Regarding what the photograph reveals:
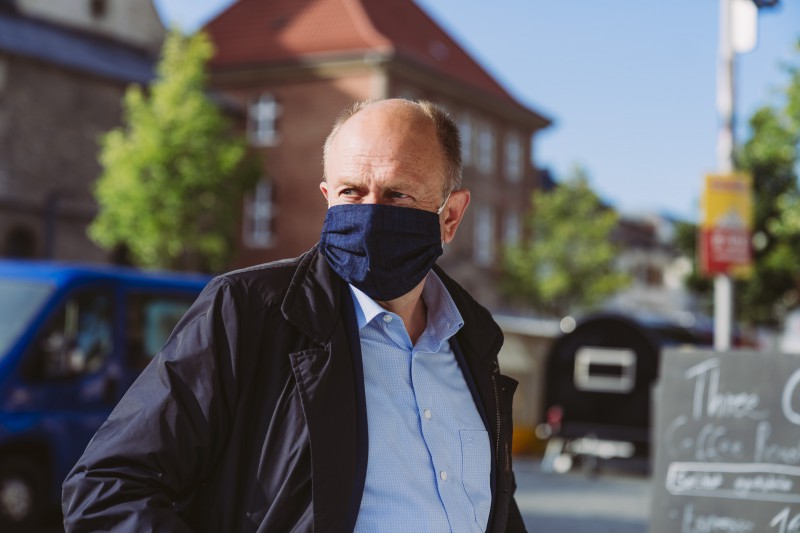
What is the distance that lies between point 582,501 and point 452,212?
41.6ft

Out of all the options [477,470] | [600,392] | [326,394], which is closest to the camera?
[326,394]

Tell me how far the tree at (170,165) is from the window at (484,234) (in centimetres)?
1540

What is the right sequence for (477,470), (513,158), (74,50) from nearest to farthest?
(477,470)
(74,50)
(513,158)

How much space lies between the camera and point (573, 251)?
44.2 meters

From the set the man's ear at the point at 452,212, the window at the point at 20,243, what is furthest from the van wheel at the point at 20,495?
the window at the point at 20,243

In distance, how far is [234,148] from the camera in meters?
35.3

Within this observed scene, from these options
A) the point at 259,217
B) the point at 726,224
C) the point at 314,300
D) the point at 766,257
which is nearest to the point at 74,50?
the point at 259,217

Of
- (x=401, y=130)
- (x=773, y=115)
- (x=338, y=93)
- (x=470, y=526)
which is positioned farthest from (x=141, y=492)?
(x=338, y=93)

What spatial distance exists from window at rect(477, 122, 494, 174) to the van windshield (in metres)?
39.1

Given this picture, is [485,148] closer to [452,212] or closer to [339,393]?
[452,212]

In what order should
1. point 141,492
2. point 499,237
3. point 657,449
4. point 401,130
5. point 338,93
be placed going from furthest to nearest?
point 499,237 < point 338,93 < point 657,449 < point 401,130 < point 141,492

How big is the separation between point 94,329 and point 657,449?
612 cm

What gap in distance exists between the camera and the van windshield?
10195 millimetres

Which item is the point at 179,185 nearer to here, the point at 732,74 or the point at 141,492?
the point at 732,74
